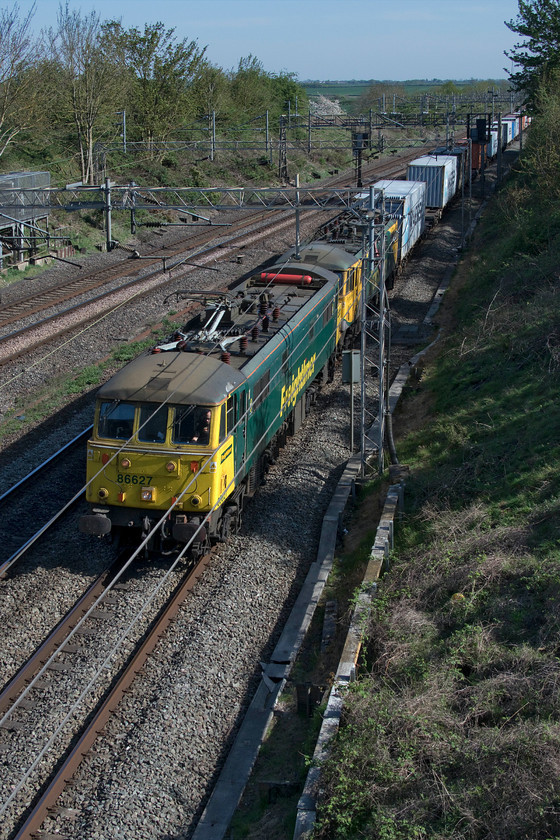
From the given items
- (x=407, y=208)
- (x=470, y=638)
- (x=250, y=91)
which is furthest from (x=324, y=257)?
(x=250, y=91)

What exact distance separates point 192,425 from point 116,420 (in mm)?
1135

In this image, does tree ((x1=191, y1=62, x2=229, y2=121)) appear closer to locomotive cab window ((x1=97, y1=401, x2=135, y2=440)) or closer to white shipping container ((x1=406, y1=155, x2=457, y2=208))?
white shipping container ((x1=406, y1=155, x2=457, y2=208))

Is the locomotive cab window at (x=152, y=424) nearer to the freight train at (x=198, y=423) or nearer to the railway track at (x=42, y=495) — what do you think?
the freight train at (x=198, y=423)

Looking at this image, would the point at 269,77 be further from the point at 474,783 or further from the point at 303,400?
the point at 474,783

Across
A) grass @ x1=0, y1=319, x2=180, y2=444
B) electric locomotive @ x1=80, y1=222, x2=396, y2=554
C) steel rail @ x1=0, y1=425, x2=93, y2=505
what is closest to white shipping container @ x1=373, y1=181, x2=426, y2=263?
grass @ x1=0, y1=319, x2=180, y2=444

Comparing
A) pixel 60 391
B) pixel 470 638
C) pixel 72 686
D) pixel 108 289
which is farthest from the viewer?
pixel 108 289

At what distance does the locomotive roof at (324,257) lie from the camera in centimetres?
2042

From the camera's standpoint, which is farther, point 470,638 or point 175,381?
point 175,381

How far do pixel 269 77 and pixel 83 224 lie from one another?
155 feet

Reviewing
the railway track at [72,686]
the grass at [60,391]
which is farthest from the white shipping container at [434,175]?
the railway track at [72,686]

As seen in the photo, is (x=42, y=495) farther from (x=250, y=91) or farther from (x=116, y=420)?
(x=250, y=91)

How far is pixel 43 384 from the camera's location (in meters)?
19.7

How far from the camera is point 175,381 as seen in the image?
12.1 meters

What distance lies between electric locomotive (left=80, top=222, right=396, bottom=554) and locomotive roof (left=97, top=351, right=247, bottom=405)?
0.01 m
